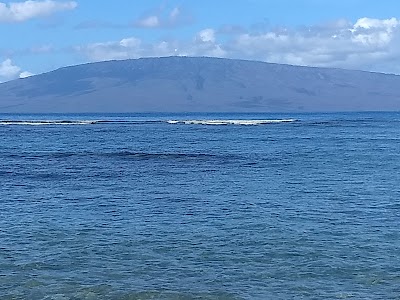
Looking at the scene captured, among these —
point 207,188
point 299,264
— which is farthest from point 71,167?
point 299,264

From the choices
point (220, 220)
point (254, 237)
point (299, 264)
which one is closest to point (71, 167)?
point (220, 220)

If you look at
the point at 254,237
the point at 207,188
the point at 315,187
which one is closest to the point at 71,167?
the point at 207,188

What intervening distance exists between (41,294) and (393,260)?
1146cm

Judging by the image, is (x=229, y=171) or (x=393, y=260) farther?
(x=229, y=171)

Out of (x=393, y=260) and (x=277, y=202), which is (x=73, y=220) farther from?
(x=393, y=260)

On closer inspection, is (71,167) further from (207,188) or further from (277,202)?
(277,202)

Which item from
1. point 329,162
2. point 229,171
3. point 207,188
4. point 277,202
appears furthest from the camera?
point 329,162

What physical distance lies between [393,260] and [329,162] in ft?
107

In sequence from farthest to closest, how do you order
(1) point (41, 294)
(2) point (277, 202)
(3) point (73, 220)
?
(2) point (277, 202), (3) point (73, 220), (1) point (41, 294)

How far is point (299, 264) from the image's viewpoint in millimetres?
20500

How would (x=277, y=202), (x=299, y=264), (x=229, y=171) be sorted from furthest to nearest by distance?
1. (x=229, y=171)
2. (x=277, y=202)
3. (x=299, y=264)

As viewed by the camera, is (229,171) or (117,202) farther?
(229,171)

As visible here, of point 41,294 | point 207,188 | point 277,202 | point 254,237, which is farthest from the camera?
point 207,188

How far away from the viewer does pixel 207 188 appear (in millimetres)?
37344
